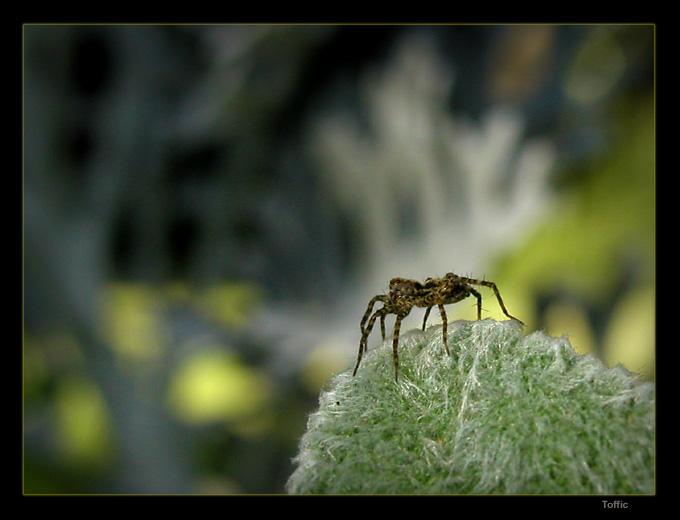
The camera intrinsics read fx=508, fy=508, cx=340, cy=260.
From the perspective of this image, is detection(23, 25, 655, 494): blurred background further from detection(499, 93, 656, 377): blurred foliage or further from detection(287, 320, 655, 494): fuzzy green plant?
detection(287, 320, 655, 494): fuzzy green plant

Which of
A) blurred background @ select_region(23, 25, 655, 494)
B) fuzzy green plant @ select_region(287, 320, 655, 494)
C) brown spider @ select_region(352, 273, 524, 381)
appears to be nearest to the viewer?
fuzzy green plant @ select_region(287, 320, 655, 494)

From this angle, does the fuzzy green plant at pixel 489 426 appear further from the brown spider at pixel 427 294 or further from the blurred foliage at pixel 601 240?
the blurred foliage at pixel 601 240

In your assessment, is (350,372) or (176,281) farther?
(176,281)

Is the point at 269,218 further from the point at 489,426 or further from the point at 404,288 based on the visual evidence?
the point at 489,426

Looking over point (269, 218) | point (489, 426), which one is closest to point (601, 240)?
point (269, 218)

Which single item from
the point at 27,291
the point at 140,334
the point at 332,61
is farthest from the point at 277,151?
the point at 27,291

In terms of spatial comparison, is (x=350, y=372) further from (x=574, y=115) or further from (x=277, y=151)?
(x=574, y=115)

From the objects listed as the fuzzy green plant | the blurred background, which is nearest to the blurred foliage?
the blurred background
